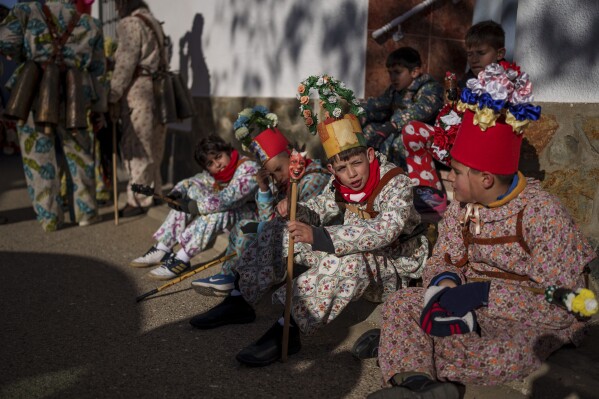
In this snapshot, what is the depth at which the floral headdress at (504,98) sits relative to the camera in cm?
262

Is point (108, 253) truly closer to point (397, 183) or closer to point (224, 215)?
point (224, 215)

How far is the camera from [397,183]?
334 centimetres

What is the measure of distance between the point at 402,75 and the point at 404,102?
8.4 inches

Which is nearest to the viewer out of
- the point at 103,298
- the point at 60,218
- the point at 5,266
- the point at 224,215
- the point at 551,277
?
the point at 551,277

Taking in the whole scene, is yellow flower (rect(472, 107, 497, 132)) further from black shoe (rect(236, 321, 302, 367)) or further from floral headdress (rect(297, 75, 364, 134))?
black shoe (rect(236, 321, 302, 367))

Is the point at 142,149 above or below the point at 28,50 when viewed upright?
below

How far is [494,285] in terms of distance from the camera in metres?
2.69

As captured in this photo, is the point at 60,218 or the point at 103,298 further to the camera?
the point at 60,218

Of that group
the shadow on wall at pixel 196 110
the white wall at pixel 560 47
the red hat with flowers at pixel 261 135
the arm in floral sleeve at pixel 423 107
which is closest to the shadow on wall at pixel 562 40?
the white wall at pixel 560 47

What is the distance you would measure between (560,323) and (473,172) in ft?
2.41

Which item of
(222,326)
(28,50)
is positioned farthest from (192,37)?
(222,326)

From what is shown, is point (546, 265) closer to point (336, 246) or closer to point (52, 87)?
point (336, 246)

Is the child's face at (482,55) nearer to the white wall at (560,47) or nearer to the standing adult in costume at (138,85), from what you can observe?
the white wall at (560,47)

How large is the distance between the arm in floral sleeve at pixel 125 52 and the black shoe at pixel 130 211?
122cm
